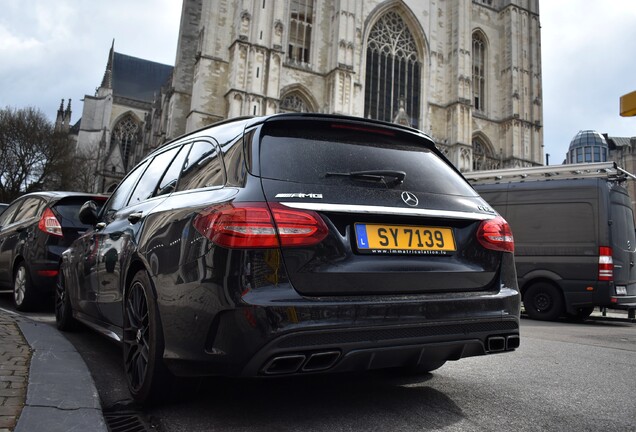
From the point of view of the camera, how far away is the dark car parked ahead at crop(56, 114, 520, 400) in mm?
2078

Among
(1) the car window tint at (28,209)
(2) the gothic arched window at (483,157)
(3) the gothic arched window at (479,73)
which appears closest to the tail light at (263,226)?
(1) the car window tint at (28,209)

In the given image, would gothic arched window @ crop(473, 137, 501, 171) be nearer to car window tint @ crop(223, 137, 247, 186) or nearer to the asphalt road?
the asphalt road

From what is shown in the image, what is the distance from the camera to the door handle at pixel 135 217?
3.04 m

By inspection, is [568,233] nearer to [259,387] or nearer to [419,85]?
[259,387]

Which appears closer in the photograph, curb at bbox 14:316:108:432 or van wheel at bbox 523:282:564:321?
curb at bbox 14:316:108:432

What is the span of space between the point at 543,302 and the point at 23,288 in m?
8.46

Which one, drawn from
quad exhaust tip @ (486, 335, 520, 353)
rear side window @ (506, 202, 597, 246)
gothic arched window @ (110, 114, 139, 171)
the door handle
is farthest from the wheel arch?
gothic arched window @ (110, 114, 139, 171)

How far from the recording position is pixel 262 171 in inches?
91.1

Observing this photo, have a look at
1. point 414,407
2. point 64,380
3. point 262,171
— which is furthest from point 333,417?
point 64,380

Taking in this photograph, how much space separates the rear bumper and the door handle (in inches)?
36.6

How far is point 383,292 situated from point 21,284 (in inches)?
224

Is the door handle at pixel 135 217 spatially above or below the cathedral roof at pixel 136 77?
below

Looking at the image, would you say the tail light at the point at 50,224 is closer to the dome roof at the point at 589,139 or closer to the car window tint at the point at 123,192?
the car window tint at the point at 123,192

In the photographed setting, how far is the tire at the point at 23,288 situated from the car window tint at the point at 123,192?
2.50 meters
